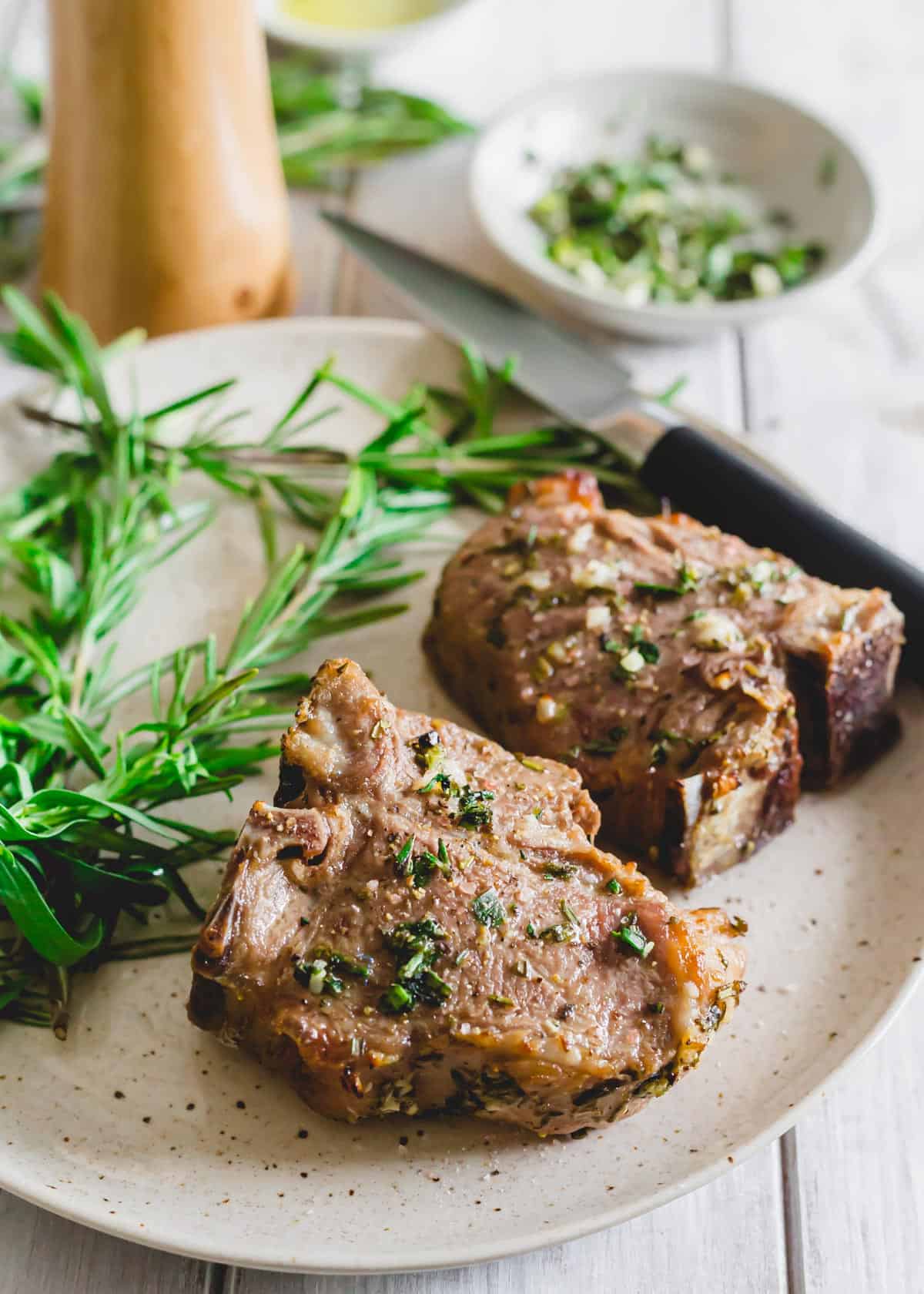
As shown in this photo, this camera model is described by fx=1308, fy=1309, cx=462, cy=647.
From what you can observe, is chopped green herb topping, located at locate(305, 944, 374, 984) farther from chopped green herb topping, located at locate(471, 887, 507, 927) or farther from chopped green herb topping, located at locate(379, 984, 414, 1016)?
chopped green herb topping, located at locate(471, 887, 507, 927)

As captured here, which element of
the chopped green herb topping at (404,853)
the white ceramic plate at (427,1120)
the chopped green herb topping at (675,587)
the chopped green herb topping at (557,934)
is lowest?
the white ceramic plate at (427,1120)

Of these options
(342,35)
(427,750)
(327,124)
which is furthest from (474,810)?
(342,35)

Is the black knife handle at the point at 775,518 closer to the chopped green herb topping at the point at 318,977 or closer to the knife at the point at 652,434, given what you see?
the knife at the point at 652,434

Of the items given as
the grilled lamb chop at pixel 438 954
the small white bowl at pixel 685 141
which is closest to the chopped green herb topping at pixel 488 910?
the grilled lamb chop at pixel 438 954

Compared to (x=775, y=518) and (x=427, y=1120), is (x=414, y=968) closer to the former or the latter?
(x=427, y=1120)

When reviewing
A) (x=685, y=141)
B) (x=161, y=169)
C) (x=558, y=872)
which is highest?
(x=161, y=169)

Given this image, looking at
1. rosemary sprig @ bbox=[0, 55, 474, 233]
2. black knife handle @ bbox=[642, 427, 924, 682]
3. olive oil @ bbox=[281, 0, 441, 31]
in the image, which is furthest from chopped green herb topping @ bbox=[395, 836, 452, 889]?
olive oil @ bbox=[281, 0, 441, 31]

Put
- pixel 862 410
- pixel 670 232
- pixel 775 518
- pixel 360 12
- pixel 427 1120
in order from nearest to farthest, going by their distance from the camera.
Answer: pixel 427 1120 → pixel 775 518 → pixel 862 410 → pixel 670 232 → pixel 360 12
